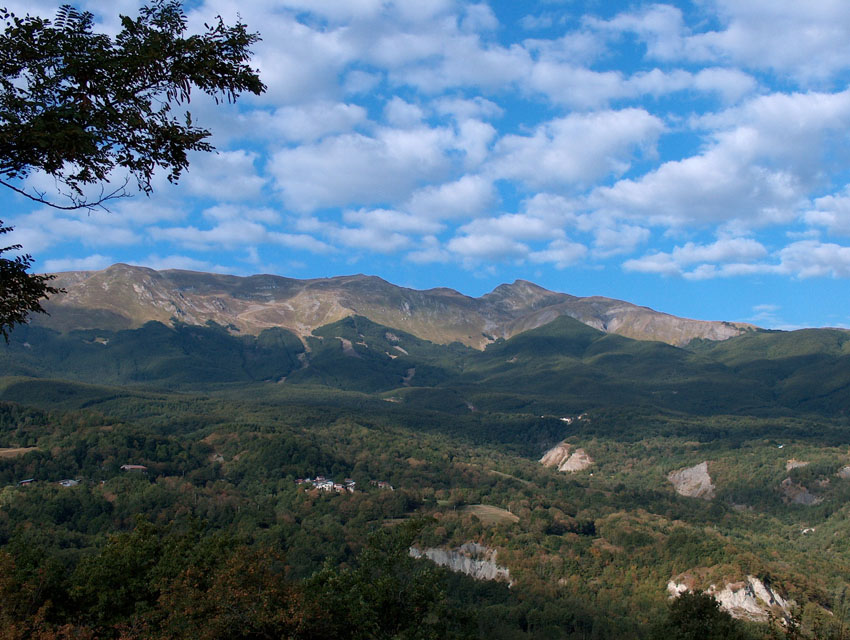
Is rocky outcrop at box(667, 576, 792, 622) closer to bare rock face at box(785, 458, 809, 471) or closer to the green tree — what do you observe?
the green tree

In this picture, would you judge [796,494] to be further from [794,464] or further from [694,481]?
[694,481]

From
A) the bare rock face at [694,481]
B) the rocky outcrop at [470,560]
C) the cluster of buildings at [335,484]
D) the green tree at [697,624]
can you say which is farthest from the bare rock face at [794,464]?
the green tree at [697,624]

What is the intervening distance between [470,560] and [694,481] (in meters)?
106

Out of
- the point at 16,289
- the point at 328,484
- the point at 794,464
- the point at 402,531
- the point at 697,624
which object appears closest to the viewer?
the point at 16,289

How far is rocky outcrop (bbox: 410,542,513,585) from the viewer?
95062 mm

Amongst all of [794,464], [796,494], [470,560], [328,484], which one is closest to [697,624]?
[470,560]

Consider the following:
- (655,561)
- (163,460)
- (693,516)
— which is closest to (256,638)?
(655,561)

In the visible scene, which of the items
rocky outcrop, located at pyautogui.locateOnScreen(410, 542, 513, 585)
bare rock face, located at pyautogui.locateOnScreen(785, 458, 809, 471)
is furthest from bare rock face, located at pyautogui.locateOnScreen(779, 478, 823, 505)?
rocky outcrop, located at pyautogui.locateOnScreen(410, 542, 513, 585)

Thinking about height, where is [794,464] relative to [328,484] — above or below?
above

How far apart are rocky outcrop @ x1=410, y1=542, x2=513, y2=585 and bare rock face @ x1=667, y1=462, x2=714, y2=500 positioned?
96.3 m

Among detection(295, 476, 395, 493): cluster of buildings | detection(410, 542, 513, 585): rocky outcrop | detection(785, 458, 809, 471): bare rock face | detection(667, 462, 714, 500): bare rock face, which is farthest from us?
detection(667, 462, 714, 500): bare rock face

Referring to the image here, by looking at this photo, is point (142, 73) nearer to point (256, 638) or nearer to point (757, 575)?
point (256, 638)

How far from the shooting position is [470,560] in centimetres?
9962

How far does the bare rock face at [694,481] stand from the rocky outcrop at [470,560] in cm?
9627
